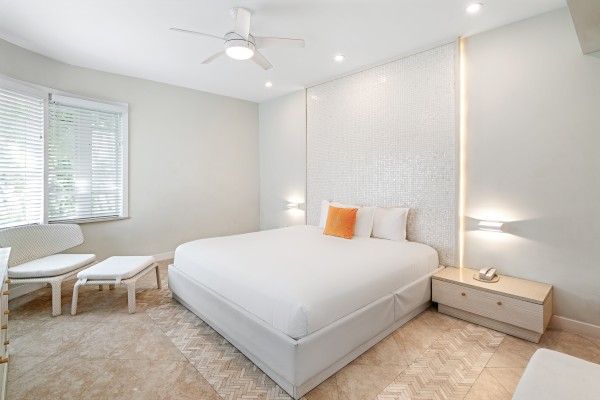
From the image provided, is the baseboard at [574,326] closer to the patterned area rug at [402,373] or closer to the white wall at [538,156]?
the white wall at [538,156]

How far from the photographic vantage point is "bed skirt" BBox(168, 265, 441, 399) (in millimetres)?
1725

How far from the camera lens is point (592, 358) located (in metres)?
2.11

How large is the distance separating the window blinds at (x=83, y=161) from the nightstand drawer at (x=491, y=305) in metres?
4.34

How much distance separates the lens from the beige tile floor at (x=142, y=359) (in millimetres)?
1789

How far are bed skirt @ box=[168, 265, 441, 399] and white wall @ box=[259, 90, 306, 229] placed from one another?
8.54ft

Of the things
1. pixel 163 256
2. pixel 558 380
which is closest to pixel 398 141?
pixel 558 380

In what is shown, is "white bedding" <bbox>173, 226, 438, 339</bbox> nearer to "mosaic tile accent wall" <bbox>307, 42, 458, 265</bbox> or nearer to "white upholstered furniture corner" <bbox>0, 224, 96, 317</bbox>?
"mosaic tile accent wall" <bbox>307, 42, 458, 265</bbox>

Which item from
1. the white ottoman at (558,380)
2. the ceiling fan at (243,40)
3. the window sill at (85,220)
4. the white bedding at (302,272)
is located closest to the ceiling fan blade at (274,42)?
Result: the ceiling fan at (243,40)

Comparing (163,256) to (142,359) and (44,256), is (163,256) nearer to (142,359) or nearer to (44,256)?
(44,256)

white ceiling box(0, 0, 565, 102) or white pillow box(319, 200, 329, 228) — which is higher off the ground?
white ceiling box(0, 0, 565, 102)

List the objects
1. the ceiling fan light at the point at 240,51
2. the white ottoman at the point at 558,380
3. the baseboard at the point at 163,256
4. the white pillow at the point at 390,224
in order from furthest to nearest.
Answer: the baseboard at the point at 163,256, the white pillow at the point at 390,224, the ceiling fan light at the point at 240,51, the white ottoman at the point at 558,380

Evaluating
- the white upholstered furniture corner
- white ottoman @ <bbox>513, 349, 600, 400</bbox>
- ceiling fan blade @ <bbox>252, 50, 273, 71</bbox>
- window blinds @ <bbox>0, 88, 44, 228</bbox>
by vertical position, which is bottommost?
white ottoman @ <bbox>513, 349, 600, 400</bbox>

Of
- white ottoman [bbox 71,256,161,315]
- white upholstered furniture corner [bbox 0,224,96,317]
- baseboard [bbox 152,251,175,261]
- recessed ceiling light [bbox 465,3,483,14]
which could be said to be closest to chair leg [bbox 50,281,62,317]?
white upholstered furniture corner [bbox 0,224,96,317]

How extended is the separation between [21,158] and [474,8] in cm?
488
